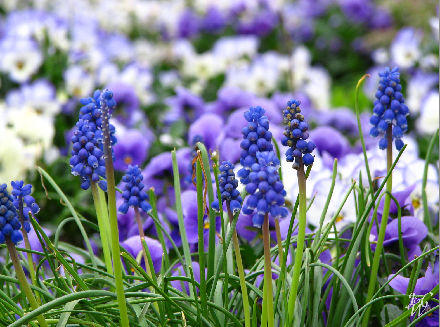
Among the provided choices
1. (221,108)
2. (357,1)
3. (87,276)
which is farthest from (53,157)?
(357,1)

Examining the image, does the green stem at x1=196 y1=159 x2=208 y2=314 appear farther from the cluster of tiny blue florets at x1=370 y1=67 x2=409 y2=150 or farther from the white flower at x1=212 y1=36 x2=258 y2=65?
the white flower at x1=212 y1=36 x2=258 y2=65

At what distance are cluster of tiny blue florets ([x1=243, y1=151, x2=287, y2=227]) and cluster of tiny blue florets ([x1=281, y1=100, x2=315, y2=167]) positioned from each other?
53 millimetres

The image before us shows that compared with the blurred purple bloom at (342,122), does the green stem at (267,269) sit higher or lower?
lower

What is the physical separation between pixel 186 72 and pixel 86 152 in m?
3.15

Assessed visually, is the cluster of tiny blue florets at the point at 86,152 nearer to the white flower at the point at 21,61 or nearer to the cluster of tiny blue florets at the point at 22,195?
the cluster of tiny blue florets at the point at 22,195

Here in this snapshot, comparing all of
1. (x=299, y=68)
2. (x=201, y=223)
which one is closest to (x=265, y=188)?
(x=201, y=223)

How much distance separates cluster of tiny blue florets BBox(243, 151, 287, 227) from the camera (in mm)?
942

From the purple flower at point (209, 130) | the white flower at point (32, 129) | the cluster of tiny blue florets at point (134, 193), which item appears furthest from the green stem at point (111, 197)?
the white flower at point (32, 129)

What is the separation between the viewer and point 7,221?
98cm

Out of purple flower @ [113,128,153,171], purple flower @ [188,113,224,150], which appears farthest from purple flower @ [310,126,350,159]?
purple flower @ [113,128,153,171]

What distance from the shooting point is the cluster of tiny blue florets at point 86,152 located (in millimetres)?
1100

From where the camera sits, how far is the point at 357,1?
5.81m

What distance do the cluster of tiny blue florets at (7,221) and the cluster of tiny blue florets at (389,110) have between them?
0.71m

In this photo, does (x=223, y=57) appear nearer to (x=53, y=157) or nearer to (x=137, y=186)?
(x=53, y=157)
